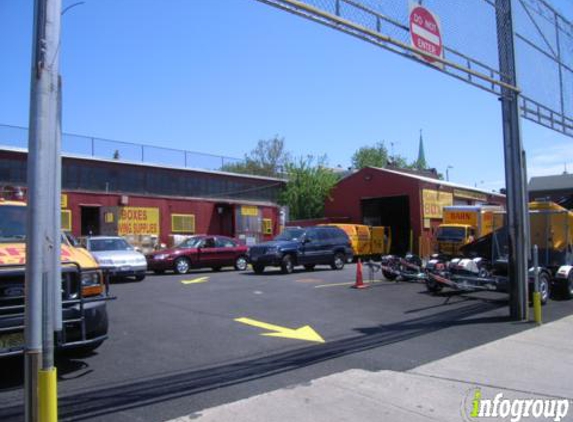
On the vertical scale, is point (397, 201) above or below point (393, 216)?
above

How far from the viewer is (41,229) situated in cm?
380

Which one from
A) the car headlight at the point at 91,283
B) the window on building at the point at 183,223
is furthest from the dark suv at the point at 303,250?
the car headlight at the point at 91,283

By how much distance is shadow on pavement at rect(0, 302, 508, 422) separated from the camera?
5484mm

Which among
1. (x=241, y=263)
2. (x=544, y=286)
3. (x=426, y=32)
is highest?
(x=426, y=32)

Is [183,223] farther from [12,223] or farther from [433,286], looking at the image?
[12,223]

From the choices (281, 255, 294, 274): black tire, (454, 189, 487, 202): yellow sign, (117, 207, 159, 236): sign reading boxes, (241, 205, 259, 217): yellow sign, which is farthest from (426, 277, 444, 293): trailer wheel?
(454, 189, 487, 202): yellow sign

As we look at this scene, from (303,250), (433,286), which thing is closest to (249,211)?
(303,250)

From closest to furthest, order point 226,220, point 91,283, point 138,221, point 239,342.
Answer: point 91,283, point 239,342, point 138,221, point 226,220

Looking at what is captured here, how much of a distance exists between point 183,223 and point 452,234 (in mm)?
15029

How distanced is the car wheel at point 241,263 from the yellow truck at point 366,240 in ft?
29.8

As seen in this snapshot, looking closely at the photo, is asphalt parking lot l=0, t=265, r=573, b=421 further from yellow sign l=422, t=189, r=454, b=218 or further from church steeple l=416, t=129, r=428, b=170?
church steeple l=416, t=129, r=428, b=170

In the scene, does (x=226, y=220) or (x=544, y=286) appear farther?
(x=226, y=220)

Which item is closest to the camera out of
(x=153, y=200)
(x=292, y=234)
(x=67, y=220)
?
(x=292, y=234)

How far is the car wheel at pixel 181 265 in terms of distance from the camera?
22.1 metres
